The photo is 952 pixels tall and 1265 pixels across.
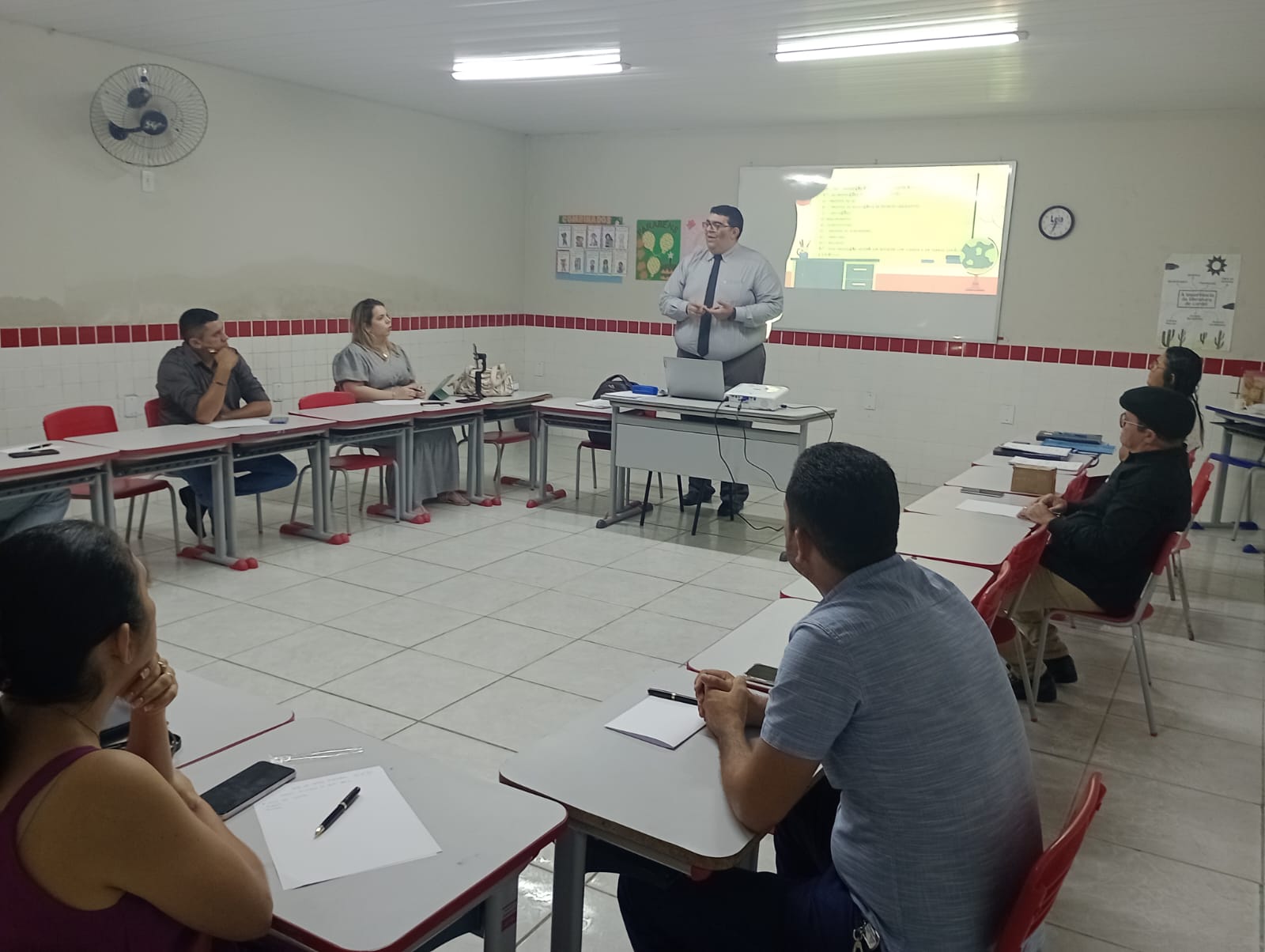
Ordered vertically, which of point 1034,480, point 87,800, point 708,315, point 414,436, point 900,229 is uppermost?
point 900,229

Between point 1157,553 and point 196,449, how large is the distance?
417 centimetres

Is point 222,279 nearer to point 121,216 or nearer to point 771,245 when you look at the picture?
point 121,216

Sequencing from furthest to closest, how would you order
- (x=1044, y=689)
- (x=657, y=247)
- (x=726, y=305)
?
(x=657, y=247) → (x=726, y=305) → (x=1044, y=689)

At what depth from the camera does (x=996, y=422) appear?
24.5ft

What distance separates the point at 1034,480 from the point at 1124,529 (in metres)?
0.86

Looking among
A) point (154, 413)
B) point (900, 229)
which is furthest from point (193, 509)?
point (900, 229)

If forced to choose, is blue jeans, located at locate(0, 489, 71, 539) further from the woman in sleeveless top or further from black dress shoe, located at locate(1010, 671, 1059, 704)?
black dress shoe, located at locate(1010, 671, 1059, 704)

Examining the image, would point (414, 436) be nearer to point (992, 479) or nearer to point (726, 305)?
point (726, 305)

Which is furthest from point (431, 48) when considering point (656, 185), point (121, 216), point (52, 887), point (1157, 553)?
point (52, 887)

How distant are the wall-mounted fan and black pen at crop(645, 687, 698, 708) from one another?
535 cm

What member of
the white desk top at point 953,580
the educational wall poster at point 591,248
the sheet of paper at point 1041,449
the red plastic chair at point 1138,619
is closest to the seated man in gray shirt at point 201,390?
the white desk top at point 953,580

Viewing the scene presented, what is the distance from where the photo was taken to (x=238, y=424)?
5.08 meters

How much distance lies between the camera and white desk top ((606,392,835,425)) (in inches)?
212

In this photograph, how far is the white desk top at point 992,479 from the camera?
4367 millimetres
